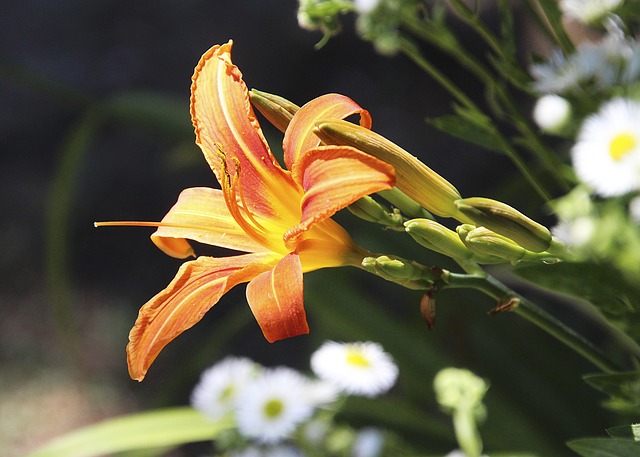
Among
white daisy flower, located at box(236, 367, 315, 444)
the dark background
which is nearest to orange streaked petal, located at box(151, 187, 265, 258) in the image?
white daisy flower, located at box(236, 367, 315, 444)

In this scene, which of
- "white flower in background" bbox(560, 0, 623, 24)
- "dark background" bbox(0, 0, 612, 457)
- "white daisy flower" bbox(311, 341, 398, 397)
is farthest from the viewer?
"dark background" bbox(0, 0, 612, 457)

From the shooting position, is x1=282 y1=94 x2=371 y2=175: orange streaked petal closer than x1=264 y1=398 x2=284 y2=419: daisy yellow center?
Yes

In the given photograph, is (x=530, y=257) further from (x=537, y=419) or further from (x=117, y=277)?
(x=117, y=277)

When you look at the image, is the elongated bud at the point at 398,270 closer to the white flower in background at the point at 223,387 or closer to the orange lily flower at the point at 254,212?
the orange lily flower at the point at 254,212

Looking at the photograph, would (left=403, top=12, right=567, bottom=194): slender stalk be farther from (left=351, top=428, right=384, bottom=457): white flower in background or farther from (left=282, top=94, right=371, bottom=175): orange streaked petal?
(left=351, top=428, right=384, bottom=457): white flower in background

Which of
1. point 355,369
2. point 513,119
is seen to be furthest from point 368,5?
point 355,369

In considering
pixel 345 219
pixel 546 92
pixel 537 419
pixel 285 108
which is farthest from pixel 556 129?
pixel 537 419

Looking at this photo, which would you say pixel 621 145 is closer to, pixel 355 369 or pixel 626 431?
pixel 626 431
